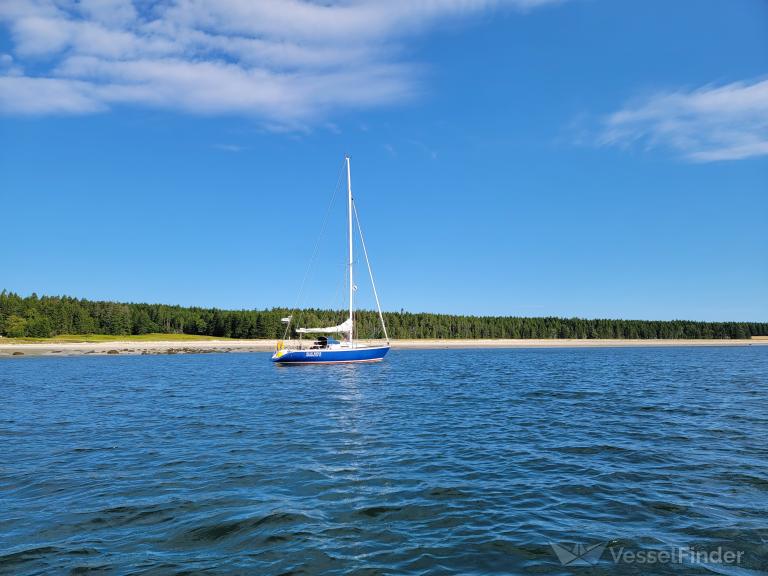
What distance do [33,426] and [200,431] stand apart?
26.9 feet

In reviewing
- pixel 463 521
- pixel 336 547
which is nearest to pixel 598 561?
pixel 463 521

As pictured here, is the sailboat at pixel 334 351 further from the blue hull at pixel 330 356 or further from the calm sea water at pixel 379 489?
the calm sea water at pixel 379 489

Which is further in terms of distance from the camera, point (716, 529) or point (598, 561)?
point (716, 529)

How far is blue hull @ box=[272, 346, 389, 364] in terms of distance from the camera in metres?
61.9

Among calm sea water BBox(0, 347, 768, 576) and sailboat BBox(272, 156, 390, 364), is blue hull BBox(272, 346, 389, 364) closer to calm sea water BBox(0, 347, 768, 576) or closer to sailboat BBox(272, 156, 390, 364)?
sailboat BBox(272, 156, 390, 364)

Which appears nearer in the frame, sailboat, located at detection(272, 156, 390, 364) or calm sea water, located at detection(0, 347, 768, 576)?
calm sea water, located at detection(0, 347, 768, 576)

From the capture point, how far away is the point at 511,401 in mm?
30672

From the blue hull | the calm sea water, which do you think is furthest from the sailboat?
the calm sea water

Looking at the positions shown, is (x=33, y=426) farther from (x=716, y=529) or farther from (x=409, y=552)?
(x=716, y=529)

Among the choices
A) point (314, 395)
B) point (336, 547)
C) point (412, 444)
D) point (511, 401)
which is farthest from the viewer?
point (314, 395)

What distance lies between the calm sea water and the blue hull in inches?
1364

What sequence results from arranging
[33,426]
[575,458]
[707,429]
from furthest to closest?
[33,426] → [707,429] → [575,458]

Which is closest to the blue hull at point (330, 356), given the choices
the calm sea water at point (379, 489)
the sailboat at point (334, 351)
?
the sailboat at point (334, 351)

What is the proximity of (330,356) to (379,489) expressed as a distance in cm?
5067
